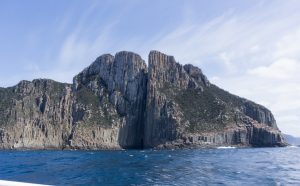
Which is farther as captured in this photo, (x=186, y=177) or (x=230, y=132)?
(x=230, y=132)

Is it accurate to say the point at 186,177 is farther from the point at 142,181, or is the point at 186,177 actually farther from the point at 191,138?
the point at 191,138

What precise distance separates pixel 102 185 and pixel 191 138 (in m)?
156

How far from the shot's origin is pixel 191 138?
19050 centimetres

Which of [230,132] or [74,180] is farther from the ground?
[230,132]

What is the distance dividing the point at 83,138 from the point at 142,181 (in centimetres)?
16174

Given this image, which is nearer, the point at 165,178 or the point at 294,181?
the point at 294,181

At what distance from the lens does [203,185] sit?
119 feet

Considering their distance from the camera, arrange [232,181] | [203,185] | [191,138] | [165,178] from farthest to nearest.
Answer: [191,138]
[165,178]
[232,181]
[203,185]

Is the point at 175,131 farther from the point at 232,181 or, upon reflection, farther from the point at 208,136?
the point at 232,181

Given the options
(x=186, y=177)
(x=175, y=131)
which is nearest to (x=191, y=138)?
(x=175, y=131)

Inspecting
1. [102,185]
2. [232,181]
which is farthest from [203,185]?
[102,185]

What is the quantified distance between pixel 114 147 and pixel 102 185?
16355 cm

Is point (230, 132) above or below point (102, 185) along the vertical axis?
above

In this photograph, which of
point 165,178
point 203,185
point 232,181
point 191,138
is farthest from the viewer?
point 191,138
